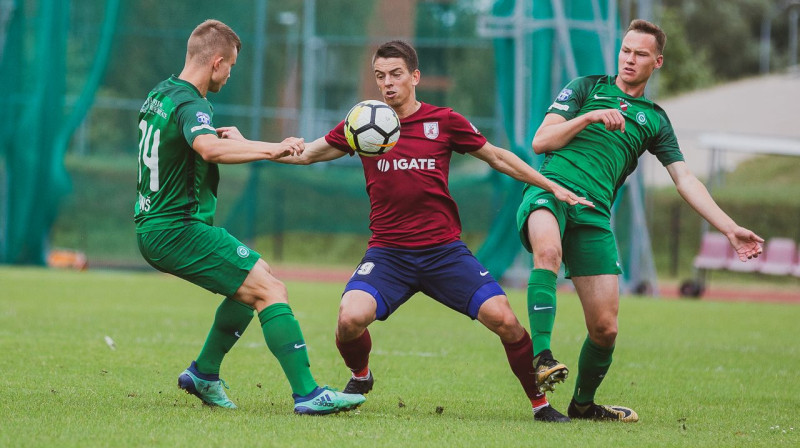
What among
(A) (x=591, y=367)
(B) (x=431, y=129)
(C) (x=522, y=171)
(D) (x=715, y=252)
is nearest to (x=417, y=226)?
(B) (x=431, y=129)

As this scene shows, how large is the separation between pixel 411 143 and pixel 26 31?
Result: 1576cm

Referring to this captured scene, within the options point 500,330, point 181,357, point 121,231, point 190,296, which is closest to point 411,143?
point 500,330

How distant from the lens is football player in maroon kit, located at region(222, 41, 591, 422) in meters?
5.92

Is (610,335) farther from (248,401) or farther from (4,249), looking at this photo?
(4,249)

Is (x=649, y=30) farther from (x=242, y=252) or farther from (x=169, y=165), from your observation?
(x=169, y=165)

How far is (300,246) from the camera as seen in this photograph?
21656 millimetres

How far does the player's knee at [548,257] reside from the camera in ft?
19.1

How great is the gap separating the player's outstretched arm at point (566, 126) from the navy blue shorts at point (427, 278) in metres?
0.77

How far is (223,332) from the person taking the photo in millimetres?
6168

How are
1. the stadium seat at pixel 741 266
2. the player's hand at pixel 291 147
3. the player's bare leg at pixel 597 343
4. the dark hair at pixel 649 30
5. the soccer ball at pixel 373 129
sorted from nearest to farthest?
the player's hand at pixel 291 147 < the soccer ball at pixel 373 129 < the player's bare leg at pixel 597 343 < the dark hair at pixel 649 30 < the stadium seat at pixel 741 266

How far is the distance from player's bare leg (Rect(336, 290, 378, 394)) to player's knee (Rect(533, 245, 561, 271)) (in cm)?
93

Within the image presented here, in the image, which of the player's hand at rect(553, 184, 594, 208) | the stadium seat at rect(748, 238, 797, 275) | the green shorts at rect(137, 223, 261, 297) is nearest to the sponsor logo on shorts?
the green shorts at rect(137, 223, 261, 297)

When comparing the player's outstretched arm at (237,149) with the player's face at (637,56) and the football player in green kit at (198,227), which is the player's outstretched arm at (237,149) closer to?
the football player in green kit at (198,227)

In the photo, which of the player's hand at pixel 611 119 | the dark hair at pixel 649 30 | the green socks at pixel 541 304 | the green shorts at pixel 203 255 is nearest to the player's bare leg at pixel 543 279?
the green socks at pixel 541 304
